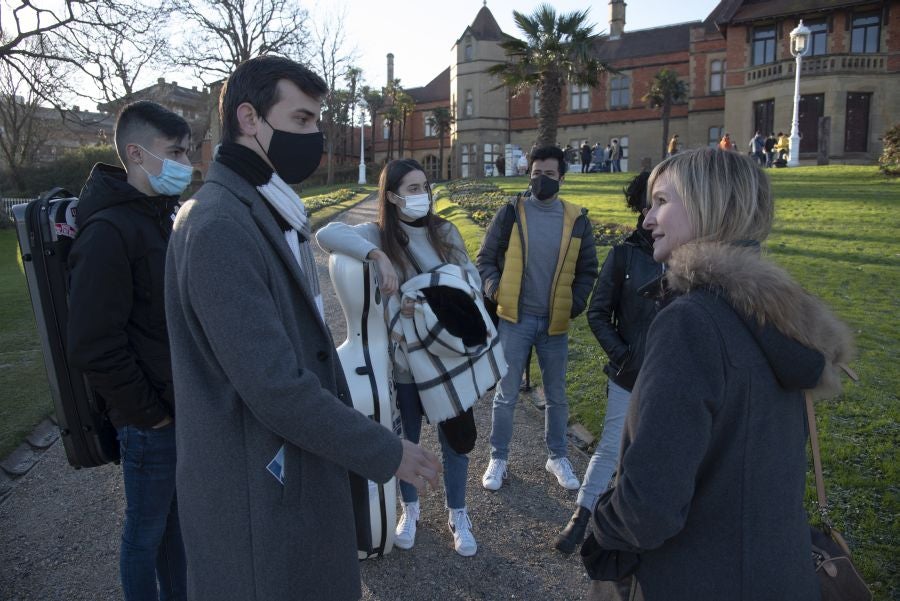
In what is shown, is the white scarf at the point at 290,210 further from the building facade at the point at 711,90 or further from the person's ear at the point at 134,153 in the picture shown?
the building facade at the point at 711,90

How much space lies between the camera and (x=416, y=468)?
1833 millimetres

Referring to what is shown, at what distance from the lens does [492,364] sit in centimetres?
346

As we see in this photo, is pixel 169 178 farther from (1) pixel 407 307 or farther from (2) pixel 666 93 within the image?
(2) pixel 666 93

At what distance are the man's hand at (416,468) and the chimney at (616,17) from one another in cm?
5800

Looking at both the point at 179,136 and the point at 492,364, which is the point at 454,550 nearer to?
the point at 492,364

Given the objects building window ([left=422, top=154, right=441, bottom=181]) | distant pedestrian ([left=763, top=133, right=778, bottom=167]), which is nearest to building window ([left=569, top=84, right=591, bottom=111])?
building window ([left=422, top=154, right=441, bottom=181])

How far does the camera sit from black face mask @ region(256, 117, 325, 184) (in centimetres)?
195

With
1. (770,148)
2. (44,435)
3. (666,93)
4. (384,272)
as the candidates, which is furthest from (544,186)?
(666,93)

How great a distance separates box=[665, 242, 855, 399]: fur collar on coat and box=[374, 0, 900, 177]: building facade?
26.5 metres

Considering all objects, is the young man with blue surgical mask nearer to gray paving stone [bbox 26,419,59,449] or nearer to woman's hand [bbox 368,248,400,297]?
woman's hand [bbox 368,248,400,297]

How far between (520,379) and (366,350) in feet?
5.34

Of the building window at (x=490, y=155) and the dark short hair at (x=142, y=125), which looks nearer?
the dark short hair at (x=142, y=125)

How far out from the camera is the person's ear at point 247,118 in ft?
6.28

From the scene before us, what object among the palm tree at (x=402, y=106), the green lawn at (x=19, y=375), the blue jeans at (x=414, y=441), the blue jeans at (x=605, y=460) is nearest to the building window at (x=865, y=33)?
the palm tree at (x=402, y=106)
